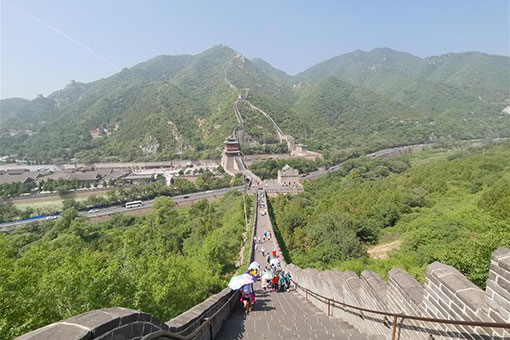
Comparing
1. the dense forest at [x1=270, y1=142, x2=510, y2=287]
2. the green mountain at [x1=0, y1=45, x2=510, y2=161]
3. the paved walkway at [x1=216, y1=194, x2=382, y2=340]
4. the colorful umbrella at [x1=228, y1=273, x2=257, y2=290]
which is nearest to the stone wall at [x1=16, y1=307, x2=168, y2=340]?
the paved walkway at [x1=216, y1=194, x2=382, y2=340]

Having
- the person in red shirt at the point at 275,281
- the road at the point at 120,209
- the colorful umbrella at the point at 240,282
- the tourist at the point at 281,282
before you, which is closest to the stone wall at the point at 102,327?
the colorful umbrella at the point at 240,282

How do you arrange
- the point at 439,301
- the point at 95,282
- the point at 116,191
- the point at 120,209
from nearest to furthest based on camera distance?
the point at 439,301 → the point at 95,282 → the point at 120,209 → the point at 116,191

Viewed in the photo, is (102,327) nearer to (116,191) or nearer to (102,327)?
(102,327)

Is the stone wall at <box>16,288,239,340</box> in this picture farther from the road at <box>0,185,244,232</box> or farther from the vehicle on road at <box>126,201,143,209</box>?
the vehicle on road at <box>126,201,143,209</box>

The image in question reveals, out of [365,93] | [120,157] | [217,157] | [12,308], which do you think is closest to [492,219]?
[12,308]

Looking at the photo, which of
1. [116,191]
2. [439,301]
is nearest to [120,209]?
[116,191]

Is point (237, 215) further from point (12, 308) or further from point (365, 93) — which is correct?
point (365, 93)

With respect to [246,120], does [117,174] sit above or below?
below
